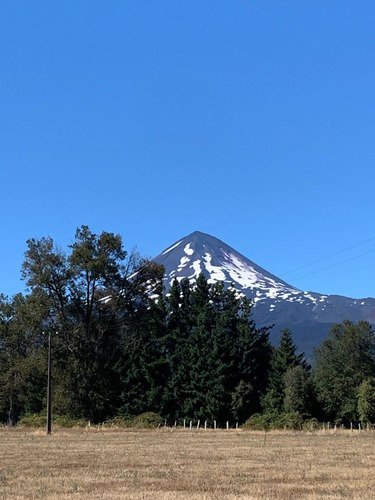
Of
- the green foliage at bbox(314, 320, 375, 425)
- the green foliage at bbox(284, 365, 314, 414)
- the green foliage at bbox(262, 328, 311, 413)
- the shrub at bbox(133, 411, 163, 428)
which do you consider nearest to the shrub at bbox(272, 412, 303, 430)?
the green foliage at bbox(284, 365, 314, 414)

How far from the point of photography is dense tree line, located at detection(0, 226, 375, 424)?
70875 mm

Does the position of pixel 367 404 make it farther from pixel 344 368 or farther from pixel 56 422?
pixel 56 422

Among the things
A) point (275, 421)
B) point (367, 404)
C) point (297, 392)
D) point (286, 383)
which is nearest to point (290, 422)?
point (275, 421)

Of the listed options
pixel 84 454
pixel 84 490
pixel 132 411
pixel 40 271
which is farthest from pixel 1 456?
pixel 132 411

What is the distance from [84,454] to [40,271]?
42940 millimetres

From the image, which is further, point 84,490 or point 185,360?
point 185,360

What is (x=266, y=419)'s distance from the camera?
225 ft

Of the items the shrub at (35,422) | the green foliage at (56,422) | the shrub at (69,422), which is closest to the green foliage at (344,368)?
the shrub at (69,422)

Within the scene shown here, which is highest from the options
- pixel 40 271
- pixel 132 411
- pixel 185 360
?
pixel 40 271

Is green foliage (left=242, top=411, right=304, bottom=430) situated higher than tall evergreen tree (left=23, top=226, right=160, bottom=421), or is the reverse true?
tall evergreen tree (left=23, top=226, right=160, bottom=421)

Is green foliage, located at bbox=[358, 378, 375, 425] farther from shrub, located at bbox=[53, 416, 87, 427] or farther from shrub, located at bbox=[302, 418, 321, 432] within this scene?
shrub, located at bbox=[53, 416, 87, 427]

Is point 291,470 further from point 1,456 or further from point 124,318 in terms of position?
point 124,318

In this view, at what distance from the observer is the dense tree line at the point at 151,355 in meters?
70.9

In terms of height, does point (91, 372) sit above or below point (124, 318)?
below
